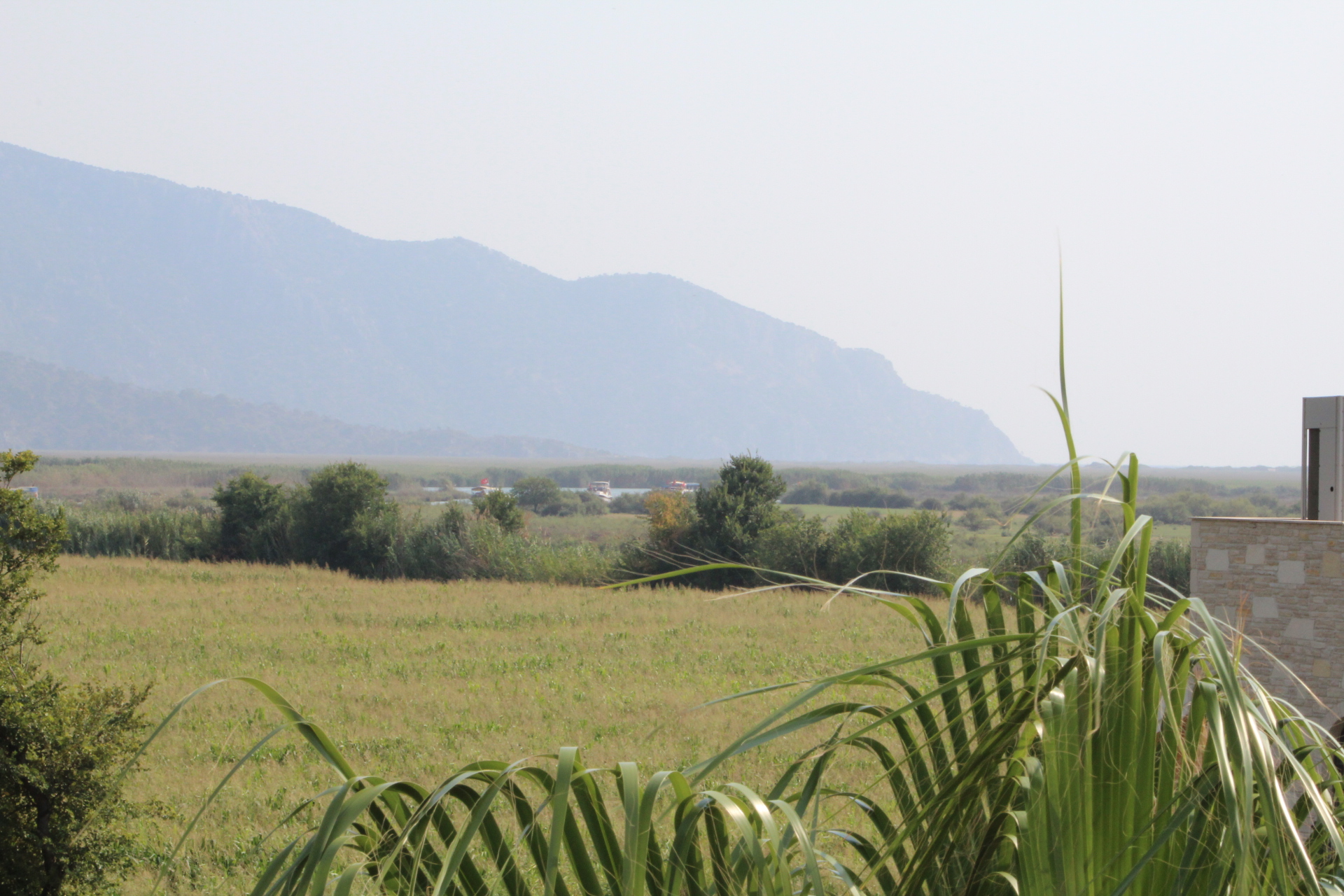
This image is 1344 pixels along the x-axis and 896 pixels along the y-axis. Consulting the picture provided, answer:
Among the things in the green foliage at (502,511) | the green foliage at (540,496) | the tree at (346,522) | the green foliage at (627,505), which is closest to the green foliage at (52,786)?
the tree at (346,522)

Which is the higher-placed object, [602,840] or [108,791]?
[602,840]

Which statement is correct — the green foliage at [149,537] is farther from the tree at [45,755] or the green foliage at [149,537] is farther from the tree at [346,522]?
the tree at [45,755]

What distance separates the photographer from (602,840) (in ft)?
4.69

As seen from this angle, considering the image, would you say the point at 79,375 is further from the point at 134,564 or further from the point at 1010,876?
the point at 1010,876

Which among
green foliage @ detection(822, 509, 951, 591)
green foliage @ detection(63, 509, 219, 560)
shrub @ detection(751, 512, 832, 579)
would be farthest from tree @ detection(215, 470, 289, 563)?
green foliage @ detection(822, 509, 951, 591)

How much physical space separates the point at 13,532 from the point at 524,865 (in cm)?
390

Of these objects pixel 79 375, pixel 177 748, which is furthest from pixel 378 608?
pixel 79 375

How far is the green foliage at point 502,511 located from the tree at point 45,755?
2335 cm

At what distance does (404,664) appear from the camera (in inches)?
550

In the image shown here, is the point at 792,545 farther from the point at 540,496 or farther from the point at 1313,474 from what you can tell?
the point at 540,496

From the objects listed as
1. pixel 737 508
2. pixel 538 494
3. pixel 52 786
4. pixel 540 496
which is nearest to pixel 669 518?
pixel 737 508

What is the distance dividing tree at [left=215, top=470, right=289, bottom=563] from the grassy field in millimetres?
3426

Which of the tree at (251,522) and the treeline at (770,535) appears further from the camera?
the tree at (251,522)

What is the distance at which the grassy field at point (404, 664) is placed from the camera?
29.1ft
